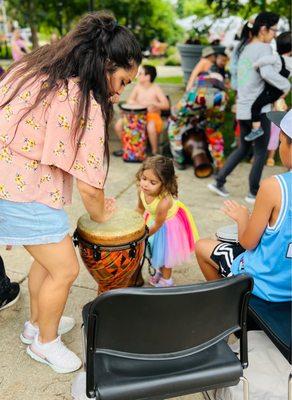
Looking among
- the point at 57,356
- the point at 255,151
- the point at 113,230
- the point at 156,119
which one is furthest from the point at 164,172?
the point at 156,119

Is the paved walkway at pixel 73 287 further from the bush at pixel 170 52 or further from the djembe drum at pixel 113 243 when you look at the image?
the bush at pixel 170 52

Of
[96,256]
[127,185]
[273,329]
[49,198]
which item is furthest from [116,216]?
[127,185]

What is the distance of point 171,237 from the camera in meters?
3.09

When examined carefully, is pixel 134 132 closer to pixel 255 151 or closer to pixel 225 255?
pixel 255 151

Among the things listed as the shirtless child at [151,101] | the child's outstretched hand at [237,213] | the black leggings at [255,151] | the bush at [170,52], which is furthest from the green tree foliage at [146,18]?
the child's outstretched hand at [237,213]

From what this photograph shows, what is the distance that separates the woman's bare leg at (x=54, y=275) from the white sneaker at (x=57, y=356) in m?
0.10

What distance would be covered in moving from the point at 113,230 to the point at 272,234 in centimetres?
83

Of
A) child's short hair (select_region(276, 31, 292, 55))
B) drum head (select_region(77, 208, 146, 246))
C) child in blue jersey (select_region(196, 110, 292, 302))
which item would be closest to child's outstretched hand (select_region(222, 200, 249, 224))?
child in blue jersey (select_region(196, 110, 292, 302))

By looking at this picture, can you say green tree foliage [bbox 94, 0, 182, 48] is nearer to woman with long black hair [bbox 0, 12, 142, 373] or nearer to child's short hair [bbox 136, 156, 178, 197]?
child's short hair [bbox 136, 156, 178, 197]

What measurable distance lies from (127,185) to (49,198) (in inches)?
122

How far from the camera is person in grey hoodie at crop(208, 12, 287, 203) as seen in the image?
14.2ft

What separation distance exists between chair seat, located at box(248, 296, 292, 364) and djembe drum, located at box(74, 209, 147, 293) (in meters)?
0.71

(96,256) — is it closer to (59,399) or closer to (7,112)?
(59,399)

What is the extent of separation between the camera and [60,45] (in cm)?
202
